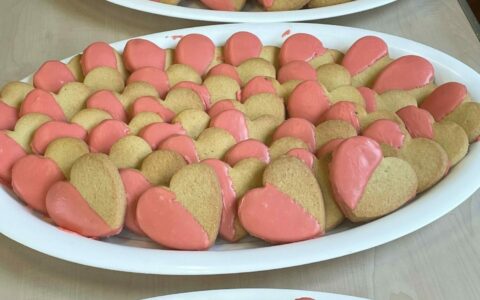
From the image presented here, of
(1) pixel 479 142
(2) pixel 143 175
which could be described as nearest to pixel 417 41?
(1) pixel 479 142

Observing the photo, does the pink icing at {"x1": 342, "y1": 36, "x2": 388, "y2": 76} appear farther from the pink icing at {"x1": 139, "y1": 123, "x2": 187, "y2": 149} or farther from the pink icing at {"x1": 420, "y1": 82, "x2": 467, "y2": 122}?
the pink icing at {"x1": 139, "y1": 123, "x2": 187, "y2": 149}

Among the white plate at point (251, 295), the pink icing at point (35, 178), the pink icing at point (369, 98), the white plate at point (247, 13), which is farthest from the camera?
the white plate at point (247, 13)

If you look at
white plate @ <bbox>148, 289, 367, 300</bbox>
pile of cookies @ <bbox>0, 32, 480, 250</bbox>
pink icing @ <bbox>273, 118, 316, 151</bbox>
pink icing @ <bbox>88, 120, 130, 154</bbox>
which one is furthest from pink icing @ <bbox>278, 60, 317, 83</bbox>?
white plate @ <bbox>148, 289, 367, 300</bbox>

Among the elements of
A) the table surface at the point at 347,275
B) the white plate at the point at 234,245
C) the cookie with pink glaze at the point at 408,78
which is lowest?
the table surface at the point at 347,275

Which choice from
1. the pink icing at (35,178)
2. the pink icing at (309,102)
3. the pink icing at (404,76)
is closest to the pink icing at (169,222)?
the pink icing at (35,178)

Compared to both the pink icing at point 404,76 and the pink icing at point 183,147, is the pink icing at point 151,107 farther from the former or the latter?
the pink icing at point 404,76

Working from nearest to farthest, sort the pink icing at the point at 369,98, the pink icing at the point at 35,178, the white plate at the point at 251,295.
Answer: the white plate at the point at 251,295
the pink icing at the point at 35,178
the pink icing at the point at 369,98

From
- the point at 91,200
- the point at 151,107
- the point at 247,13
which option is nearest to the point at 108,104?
the point at 151,107
